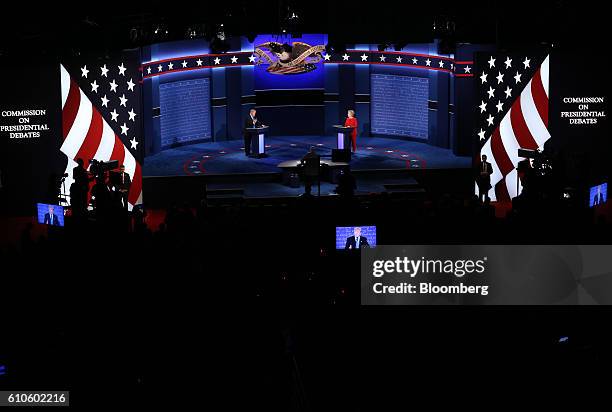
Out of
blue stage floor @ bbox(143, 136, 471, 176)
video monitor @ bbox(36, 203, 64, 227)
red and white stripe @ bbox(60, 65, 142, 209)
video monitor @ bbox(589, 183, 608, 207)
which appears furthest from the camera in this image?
blue stage floor @ bbox(143, 136, 471, 176)

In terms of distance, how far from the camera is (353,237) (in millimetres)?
12453

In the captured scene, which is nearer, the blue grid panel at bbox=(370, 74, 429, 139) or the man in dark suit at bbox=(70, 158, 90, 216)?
the man in dark suit at bbox=(70, 158, 90, 216)

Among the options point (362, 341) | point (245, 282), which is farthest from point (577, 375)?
point (245, 282)

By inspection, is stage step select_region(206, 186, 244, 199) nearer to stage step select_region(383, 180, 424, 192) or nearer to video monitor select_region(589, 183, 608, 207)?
stage step select_region(383, 180, 424, 192)

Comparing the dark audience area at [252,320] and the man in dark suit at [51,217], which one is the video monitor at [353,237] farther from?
the man in dark suit at [51,217]

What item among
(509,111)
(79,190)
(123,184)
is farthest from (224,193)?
(509,111)

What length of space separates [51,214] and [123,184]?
8.92 ft

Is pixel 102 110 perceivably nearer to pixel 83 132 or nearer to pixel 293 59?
pixel 83 132

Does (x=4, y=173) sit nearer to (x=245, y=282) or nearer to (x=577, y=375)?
(x=245, y=282)

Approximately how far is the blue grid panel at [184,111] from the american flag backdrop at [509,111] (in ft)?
27.8

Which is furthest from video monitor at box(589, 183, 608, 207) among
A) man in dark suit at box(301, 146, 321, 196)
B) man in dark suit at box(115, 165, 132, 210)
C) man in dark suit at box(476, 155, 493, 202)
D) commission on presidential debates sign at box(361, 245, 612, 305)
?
man in dark suit at box(115, 165, 132, 210)

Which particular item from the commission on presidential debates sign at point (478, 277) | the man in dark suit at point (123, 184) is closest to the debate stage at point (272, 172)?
the man in dark suit at point (123, 184)

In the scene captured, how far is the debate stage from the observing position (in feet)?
65.2

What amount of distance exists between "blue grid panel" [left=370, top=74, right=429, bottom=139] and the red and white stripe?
9329 mm
